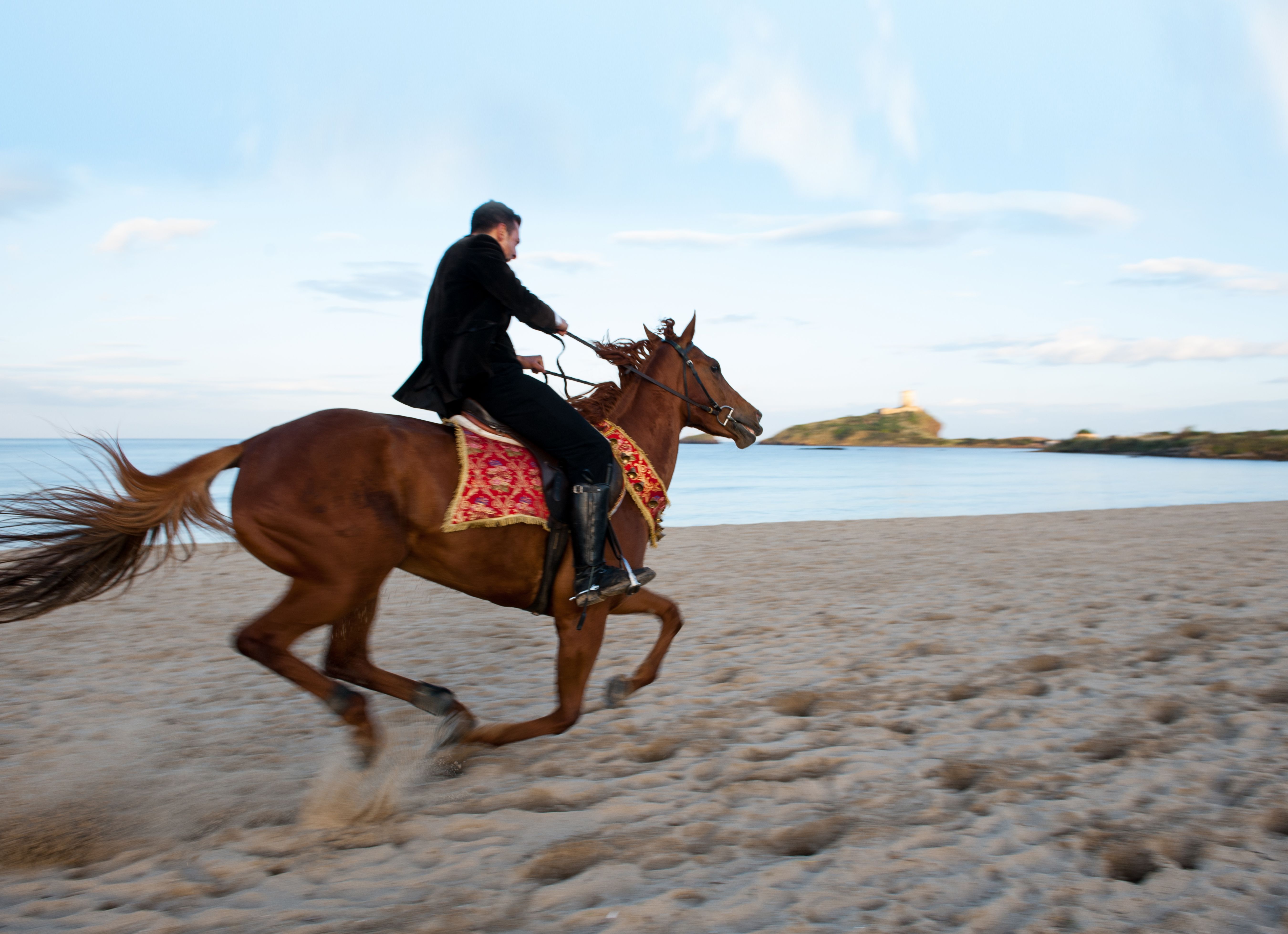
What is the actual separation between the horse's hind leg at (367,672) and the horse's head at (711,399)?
79.0 inches

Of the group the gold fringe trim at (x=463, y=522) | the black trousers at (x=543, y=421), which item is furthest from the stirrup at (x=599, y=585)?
the black trousers at (x=543, y=421)

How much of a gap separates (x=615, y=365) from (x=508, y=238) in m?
1.00

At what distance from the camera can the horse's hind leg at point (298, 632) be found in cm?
358

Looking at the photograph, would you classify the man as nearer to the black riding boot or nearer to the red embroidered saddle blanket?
the black riding boot

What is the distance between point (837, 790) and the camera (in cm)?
360

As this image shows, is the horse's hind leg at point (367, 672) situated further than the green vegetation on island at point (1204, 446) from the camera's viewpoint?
No

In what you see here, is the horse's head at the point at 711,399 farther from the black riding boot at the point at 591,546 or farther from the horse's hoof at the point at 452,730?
the horse's hoof at the point at 452,730

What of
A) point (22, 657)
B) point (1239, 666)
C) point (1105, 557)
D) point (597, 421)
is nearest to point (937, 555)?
point (1105, 557)

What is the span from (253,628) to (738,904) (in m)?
2.23

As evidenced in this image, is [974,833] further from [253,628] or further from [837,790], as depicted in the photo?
[253,628]

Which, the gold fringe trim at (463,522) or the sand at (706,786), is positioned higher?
the gold fringe trim at (463,522)

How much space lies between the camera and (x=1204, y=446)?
73.2 metres

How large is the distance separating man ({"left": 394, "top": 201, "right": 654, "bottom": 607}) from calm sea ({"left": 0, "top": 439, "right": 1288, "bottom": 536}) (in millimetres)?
1404

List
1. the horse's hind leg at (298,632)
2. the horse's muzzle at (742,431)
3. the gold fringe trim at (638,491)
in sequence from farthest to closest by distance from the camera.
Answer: the horse's muzzle at (742,431)
the gold fringe trim at (638,491)
the horse's hind leg at (298,632)
